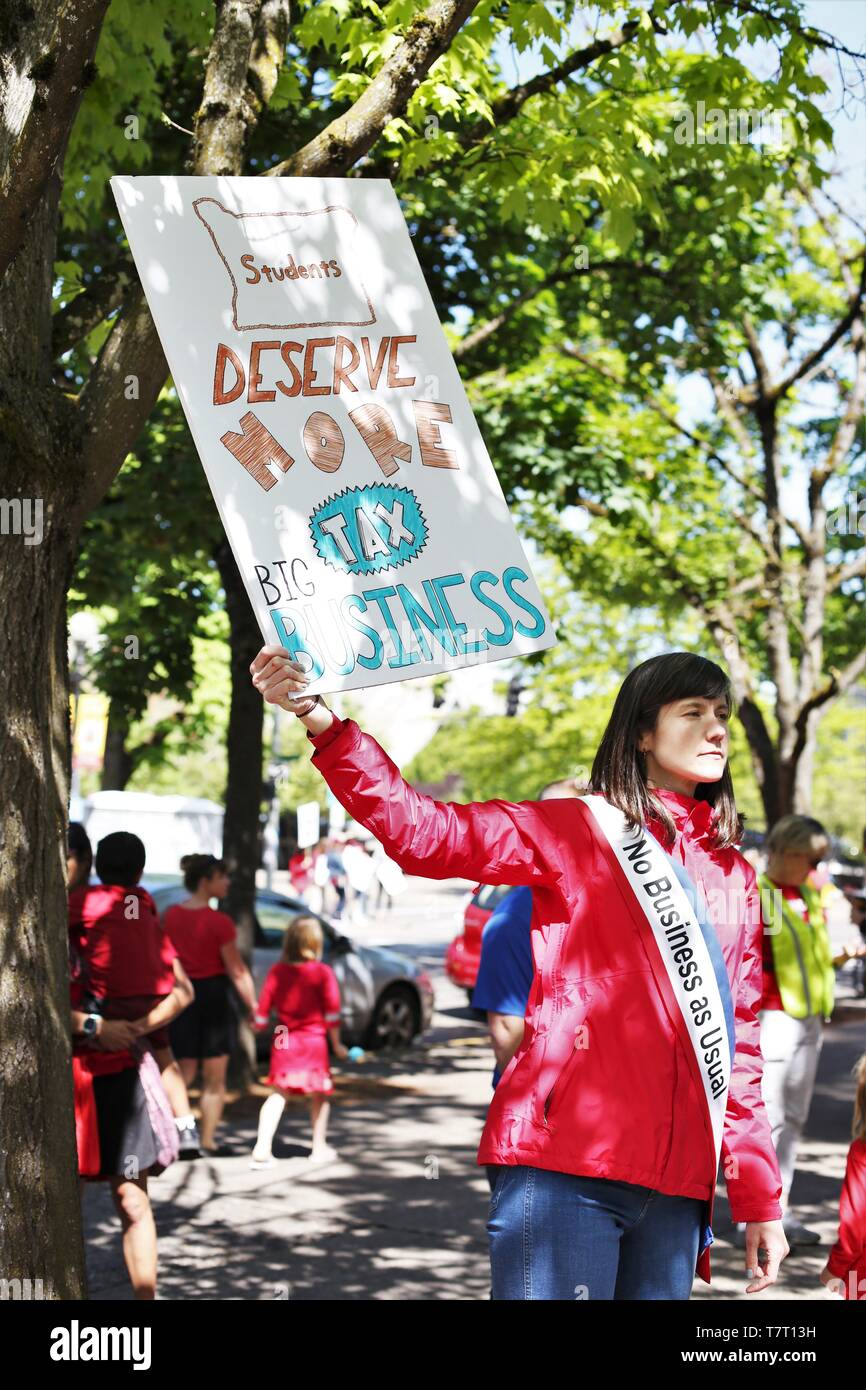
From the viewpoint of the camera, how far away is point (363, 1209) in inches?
301

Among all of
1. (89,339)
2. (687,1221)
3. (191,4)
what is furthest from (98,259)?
(687,1221)

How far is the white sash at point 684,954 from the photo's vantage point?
2.97 m

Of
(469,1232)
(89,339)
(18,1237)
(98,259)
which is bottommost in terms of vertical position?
(469,1232)

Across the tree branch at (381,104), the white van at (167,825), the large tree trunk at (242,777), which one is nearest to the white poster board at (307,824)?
the white van at (167,825)

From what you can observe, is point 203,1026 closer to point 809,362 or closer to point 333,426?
point 333,426

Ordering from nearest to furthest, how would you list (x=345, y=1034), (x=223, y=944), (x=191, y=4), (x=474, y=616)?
(x=474, y=616), (x=191, y=4), (x=223, y=944), (x=345, y=1034)

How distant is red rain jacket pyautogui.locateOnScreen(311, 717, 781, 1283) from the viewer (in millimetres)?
2838

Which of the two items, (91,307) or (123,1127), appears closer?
(91,307)

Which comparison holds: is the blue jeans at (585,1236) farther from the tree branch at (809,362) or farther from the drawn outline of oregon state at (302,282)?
the tree branch at (809,362)

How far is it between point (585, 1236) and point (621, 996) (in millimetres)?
448

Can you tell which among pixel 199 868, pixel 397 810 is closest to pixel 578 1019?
pixel 397 810

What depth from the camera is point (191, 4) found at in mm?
6059
